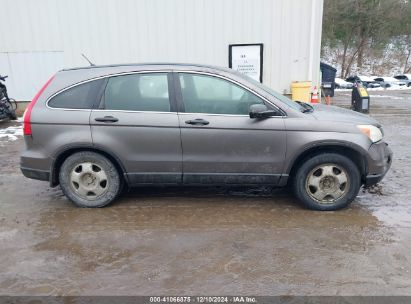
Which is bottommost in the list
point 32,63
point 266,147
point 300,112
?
point 266,147

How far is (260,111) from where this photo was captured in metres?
4.09

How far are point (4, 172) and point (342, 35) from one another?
35.9 meters

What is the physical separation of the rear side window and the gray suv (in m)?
0.01

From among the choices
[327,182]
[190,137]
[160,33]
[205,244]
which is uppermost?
[160,33]

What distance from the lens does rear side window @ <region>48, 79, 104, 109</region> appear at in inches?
173

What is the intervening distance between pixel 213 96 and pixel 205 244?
170cm

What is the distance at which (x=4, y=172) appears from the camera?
20.2 ft

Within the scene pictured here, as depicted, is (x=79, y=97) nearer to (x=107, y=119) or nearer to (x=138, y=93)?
(x=107, y=119)

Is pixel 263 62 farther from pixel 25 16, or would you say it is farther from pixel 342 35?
pixel 342 35

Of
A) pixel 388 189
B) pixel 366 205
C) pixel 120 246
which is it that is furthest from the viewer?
pixel 388 189

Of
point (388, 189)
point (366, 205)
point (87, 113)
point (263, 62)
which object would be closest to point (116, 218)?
point (87, 113)

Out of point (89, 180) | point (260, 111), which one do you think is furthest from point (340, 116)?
point (89, 180)

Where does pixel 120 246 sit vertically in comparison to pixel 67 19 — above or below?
below

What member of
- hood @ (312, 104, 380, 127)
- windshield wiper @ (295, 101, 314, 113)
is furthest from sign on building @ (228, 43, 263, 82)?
hood @ (312, 104, 380, 127)
